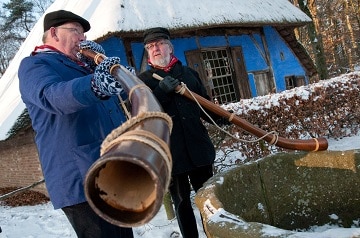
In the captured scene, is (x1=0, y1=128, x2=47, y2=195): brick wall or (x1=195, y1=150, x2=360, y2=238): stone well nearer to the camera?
(x1=195, y1=150, x2=360, y2=238): stone well

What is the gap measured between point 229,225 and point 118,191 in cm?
47

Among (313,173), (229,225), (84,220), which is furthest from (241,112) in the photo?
(229,225)

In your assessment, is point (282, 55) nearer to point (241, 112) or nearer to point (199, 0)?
point (199, 0)

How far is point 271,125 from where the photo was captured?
5262mm

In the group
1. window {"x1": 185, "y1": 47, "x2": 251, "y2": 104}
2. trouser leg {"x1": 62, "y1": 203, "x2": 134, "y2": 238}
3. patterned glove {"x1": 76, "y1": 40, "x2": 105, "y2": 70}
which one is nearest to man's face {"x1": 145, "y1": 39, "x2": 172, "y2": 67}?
Result: patterned glove {"x1": 76, "y1": 40, "x2": 105, "y2": 70}

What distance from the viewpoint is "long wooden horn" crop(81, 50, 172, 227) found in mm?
865

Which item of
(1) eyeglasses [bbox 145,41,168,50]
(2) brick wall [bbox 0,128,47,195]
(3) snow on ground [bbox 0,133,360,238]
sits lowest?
(3) snow on ground [bbox 0,133,360,238]

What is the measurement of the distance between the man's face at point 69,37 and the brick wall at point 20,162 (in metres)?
6.52

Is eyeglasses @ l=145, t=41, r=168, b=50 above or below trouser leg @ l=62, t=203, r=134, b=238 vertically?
above

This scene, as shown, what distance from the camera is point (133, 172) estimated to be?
1.02 meters

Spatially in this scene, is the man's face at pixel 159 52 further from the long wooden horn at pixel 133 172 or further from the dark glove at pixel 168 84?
the long wooden horn at pixel 133 172

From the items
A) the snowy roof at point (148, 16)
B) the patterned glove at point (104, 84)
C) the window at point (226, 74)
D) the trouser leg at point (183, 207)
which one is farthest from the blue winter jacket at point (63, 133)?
the window at point (226, 74)

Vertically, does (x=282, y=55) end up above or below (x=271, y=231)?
above

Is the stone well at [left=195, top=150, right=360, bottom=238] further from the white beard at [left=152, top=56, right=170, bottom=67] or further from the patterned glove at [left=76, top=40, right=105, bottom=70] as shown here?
the white beard at [left=152, top=56, right=170, bottom=67]
